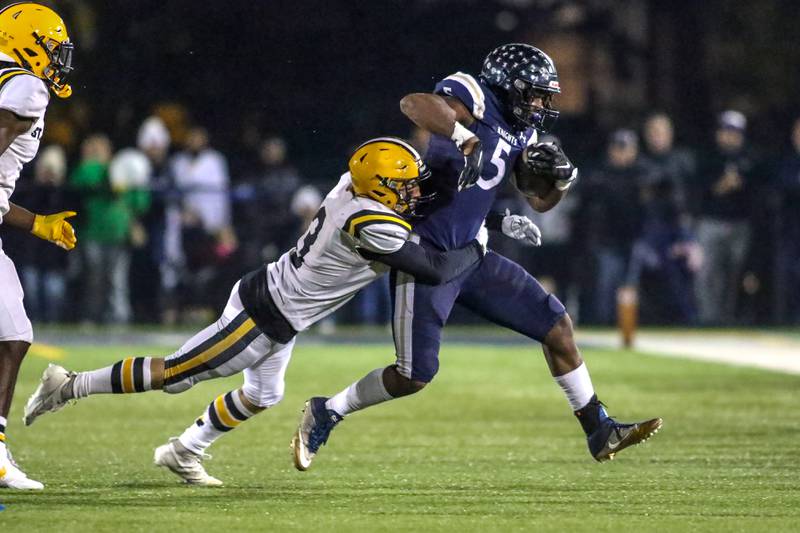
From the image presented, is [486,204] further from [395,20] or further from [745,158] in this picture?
[395,20]

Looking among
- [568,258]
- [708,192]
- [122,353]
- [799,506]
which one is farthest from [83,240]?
[799,506]

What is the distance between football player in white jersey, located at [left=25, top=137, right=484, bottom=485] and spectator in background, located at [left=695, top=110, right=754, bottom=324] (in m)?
9.33

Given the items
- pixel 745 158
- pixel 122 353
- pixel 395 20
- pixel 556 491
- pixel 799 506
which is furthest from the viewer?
pixel 395 20

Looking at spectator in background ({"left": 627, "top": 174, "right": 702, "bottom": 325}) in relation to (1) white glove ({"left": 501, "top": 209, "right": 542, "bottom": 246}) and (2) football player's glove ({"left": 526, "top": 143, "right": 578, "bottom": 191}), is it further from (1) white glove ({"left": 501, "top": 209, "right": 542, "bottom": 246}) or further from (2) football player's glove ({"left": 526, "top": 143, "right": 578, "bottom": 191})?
(2) football player's glove ({"left": 526, "top": 143, "right": 578, "bottom": 191})

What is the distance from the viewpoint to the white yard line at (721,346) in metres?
14.0

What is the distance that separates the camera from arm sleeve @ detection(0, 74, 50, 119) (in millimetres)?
6812

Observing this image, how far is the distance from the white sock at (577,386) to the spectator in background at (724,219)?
8.79 metres

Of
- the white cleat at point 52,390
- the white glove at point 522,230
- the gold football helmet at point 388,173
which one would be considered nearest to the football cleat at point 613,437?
the white glove at point 522,230

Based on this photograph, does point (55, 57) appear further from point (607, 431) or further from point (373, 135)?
point (373, 135)

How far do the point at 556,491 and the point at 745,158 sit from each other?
9.70 meters

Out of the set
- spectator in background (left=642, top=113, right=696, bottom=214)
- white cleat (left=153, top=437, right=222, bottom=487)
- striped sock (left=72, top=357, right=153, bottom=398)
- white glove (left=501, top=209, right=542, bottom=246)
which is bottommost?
white cleat (left=153, top=437, right=222, bottom=487)

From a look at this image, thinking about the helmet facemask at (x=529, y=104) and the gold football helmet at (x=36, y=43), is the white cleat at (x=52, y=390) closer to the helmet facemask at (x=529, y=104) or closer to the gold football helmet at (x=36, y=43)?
the gold football helmet at (x=36, y=43)

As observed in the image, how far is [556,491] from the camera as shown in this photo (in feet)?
23.8

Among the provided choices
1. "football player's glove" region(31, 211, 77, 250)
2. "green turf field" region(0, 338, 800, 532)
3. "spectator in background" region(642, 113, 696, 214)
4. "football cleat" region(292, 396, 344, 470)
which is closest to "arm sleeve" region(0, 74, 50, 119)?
"football player's glove" region(31, 211, 77, 250)
